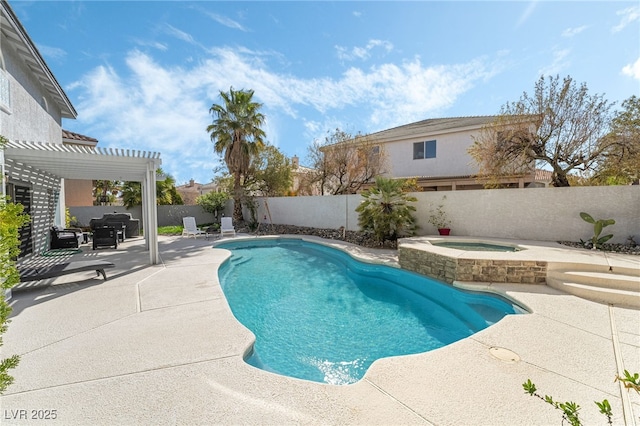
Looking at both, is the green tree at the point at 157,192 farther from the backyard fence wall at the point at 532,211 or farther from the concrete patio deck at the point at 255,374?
the concrete patio deck at the point at 255,374

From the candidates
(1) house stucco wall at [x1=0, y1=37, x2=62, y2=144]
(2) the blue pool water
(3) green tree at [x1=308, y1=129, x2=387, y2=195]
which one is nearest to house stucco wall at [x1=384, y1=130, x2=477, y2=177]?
(3) green tree at [x1=308, y1=129, x2=387, y2=195]

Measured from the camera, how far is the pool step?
552 centimetres

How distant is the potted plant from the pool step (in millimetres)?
6088

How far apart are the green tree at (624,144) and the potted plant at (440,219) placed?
6416 millimetres

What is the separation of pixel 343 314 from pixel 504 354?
3.34 meters

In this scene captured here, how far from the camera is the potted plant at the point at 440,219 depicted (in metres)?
12.8

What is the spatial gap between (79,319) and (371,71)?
49.5ft

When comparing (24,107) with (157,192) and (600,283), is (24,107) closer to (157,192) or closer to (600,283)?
(157,192)

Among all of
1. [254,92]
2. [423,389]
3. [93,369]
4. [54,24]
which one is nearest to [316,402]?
[423,389]

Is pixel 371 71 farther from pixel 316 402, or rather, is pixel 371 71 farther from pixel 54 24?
pixel 316 402

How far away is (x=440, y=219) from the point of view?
42.6 feet

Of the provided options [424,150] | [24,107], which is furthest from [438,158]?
[24,107]

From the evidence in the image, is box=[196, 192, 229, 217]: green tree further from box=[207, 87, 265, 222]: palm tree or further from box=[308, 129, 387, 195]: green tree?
box=[308, 129, 387, 195]: green tree

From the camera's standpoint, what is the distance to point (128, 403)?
274 centimetres
